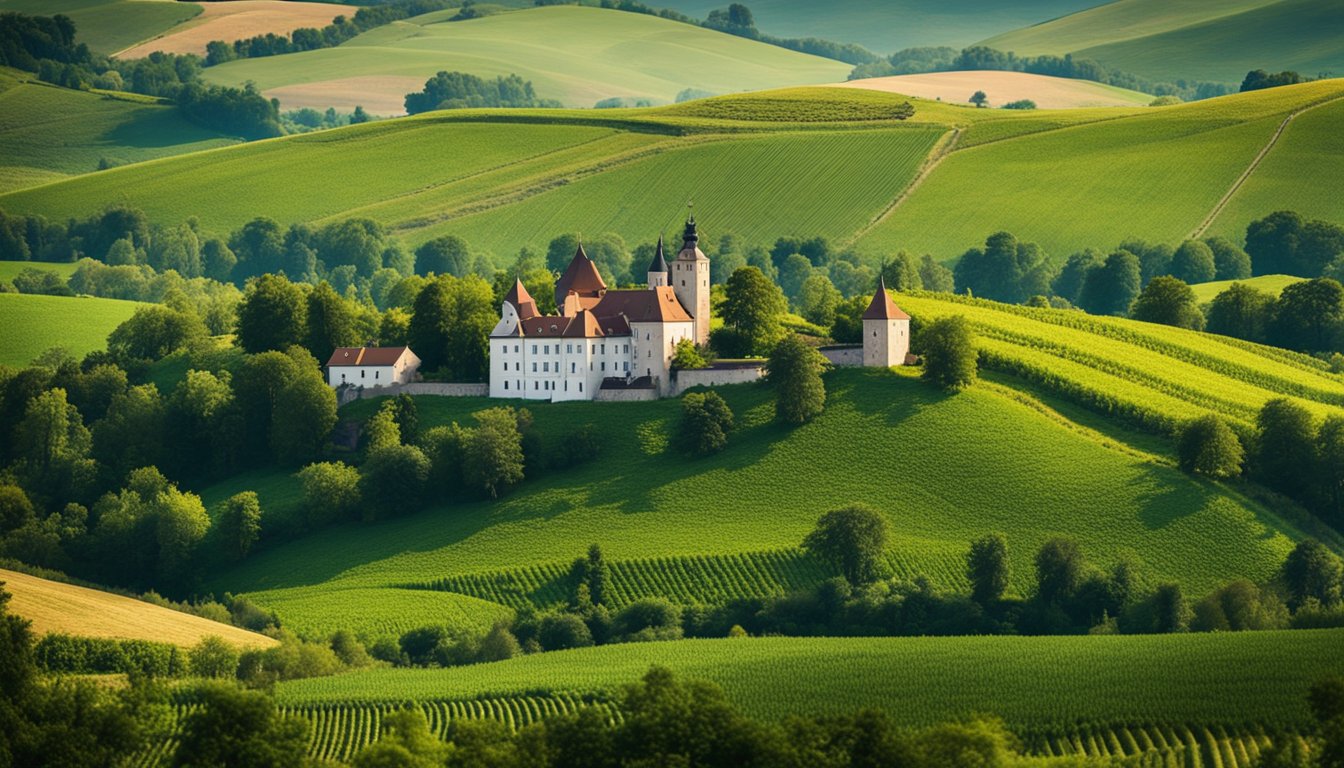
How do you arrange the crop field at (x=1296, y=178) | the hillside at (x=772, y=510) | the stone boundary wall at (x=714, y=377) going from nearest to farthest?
1. the hillside at (x=772, y=510)
2. the stone boundary wall at (x=714, y=377)
3. the crop field at (x=1296, y=178)

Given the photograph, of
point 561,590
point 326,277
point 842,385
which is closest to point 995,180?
point 326,277

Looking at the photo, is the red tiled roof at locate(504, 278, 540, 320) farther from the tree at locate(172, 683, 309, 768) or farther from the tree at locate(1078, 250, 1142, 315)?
the tree at locate(1078, 250, 1142, 315)

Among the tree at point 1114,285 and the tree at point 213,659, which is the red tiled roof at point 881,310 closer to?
the tree at point 213,659

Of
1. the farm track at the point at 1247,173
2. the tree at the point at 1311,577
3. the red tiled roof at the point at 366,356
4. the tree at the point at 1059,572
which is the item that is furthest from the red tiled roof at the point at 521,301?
the farm track at the point at 1247,173

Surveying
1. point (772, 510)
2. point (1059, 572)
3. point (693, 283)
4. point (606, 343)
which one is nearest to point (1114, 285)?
point (693, 283)

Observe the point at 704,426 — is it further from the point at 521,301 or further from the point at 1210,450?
the point at 1210,450

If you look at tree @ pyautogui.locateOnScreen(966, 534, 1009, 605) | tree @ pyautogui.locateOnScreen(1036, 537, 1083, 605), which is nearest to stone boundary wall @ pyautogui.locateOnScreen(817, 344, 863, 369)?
tree @ pyautogui.locateOnScreen(966, 534, 1009, 605)
